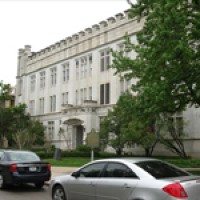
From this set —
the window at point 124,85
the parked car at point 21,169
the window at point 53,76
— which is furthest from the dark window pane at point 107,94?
the parked car at point 21,169

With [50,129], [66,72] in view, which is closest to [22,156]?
[66,72]

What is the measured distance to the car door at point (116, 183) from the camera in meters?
7.42

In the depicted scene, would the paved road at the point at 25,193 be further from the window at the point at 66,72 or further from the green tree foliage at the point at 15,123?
the window at the point at 66,72

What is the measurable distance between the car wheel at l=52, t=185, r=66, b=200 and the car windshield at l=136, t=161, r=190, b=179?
265cm

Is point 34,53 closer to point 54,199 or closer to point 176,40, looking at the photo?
point 176,40

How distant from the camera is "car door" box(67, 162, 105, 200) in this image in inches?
329

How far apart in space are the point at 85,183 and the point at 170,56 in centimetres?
729

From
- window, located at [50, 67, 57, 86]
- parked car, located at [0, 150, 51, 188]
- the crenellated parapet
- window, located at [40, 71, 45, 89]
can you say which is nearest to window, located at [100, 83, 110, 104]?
the crenellated parapet

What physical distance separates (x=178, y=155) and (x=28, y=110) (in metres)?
26.7

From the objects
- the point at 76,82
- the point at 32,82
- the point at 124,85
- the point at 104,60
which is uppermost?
the point at 104,60

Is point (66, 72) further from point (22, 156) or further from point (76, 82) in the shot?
point (22, 156)

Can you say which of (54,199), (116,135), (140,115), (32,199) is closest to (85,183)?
(54,199)

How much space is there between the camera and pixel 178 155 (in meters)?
29.1

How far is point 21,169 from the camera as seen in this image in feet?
41.0
